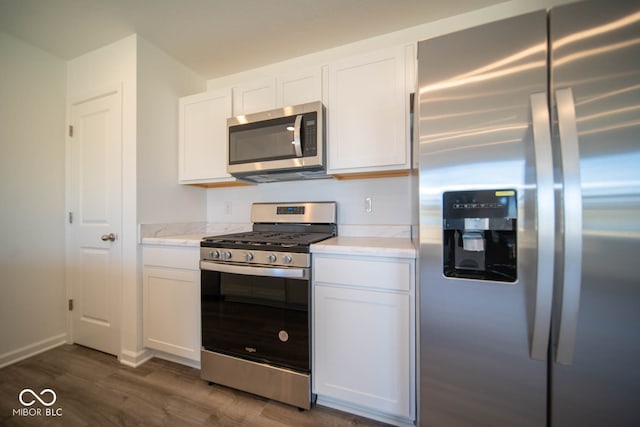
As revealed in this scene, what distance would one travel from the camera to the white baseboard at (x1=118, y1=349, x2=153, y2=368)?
1782mm

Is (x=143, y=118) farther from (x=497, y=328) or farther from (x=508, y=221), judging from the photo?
(x=497, y=328)

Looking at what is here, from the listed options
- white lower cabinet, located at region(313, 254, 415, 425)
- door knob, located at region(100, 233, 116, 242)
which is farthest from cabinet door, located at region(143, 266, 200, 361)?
white lower cabinet, located at region(313, 254, 415, 425)

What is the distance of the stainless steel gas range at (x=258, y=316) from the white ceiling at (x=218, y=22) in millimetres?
1528

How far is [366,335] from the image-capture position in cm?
126

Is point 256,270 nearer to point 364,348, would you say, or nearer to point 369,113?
point 364,348

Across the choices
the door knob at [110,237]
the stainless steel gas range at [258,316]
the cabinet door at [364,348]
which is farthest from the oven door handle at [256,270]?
the door knob at [110,237]

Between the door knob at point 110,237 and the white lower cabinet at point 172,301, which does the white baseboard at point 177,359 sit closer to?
the white lower cabinet at point 172,301

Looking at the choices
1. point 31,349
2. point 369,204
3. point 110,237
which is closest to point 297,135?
point 369,204

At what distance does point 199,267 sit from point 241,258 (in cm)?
38

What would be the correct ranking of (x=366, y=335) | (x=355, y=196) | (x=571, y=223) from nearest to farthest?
(x=571, y=223) → (x=366, y=335) → (x=355, y=196)

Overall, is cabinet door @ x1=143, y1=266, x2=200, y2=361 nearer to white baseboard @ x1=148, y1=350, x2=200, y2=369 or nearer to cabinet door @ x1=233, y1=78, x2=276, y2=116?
white baseboard @ x1=148, y1=350, x2=200, y2=369

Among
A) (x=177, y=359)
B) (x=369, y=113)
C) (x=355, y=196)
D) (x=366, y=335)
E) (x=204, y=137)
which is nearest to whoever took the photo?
(x=366, y=335)

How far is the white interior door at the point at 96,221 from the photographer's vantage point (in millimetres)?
1890

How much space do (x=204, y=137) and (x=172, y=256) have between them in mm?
1008
